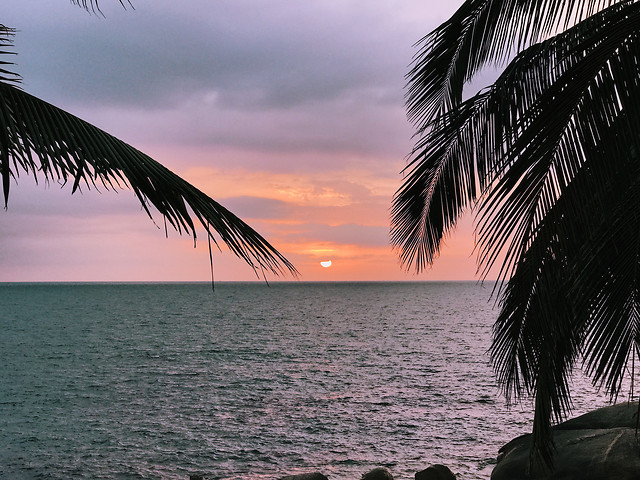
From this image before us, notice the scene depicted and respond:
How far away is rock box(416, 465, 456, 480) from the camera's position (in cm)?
1273

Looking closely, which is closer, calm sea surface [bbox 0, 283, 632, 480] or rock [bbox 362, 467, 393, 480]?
rock [bbox 362, 467, 393, 480]

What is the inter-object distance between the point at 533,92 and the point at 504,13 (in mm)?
866

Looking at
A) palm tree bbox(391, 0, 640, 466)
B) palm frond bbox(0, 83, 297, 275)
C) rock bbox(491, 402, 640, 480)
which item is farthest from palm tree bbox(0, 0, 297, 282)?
rock bbox(491, 402, 640, 480)

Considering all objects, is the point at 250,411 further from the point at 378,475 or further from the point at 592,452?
the point at 592,452

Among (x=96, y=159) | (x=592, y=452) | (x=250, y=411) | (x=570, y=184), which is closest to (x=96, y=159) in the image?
(x=96, y=159)

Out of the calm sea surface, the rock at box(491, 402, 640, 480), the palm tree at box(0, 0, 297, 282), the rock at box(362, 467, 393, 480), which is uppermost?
the palm tree at box(0, 0, 297, 282)

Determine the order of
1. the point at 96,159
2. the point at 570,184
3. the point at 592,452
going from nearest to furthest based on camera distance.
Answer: the point at 96,159 < the point at 570,184 < the point at 592,452

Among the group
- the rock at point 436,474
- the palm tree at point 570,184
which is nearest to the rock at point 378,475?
the rock at point 436,474

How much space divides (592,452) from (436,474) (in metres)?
4.09

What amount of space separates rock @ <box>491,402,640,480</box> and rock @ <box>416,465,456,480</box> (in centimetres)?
191

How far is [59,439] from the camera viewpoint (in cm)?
1886

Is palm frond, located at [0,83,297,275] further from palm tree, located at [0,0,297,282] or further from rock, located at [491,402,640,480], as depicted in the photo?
rock, located at [491,402,640,480]

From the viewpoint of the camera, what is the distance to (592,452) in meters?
9.69

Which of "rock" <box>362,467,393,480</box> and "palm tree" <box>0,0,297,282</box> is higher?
"palm tree" <box>0,0,297,282</box>
